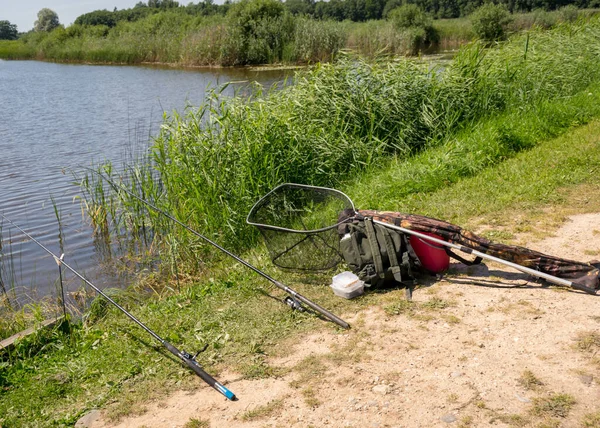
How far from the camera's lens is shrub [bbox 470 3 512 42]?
98.2 ft

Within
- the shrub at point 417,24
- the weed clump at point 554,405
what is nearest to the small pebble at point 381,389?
the weed clump at point 554,405

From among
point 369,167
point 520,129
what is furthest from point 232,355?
point 520,129

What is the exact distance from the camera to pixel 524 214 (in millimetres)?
5672

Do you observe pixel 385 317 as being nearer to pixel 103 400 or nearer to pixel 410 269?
pixel 410 269

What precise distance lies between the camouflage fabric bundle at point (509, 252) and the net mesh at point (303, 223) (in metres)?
0.31

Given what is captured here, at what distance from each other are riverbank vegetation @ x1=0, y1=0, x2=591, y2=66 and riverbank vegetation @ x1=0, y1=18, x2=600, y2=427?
646 inches

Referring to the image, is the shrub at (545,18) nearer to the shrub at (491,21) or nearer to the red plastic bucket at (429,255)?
the shrub at (491,21)

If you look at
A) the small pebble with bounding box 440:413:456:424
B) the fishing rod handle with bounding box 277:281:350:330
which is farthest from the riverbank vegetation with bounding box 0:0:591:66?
the small pebble with bounding box 440:413:456:424

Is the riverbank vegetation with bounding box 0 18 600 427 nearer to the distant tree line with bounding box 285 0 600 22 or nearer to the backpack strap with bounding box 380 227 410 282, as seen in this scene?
the backpack strap with bounding box 380 227 410 282

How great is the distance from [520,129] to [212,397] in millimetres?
6573

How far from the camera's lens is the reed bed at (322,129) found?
22.2 feet

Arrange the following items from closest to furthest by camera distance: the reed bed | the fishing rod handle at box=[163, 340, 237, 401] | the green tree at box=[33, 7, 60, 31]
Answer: the fishing rod handle at box=[163, 340, 237, 401] → the reed bed → the green tree at box=[33, 7, 60, 31]

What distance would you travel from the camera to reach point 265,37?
29.7 meters

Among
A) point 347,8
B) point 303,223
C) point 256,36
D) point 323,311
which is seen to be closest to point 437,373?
point 323,311
